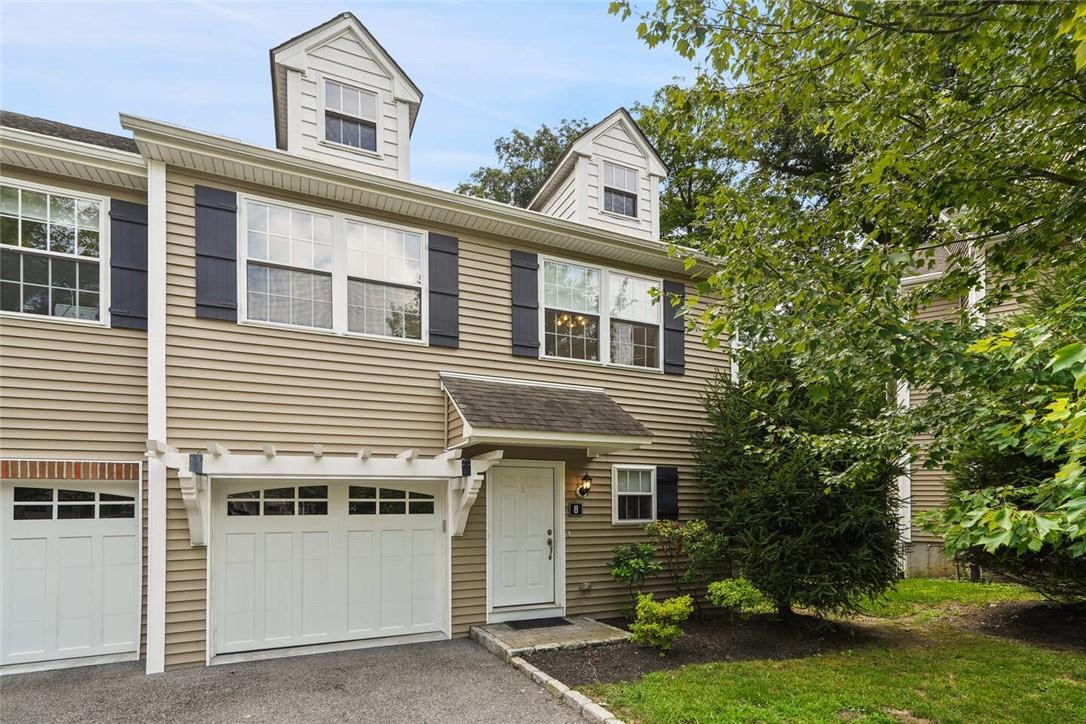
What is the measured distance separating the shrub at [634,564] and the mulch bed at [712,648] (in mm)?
643

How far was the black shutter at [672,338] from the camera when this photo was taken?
898 cm

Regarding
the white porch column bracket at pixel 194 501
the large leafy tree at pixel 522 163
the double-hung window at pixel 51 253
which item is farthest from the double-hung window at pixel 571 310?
the large leafy tree at pixel 522 163

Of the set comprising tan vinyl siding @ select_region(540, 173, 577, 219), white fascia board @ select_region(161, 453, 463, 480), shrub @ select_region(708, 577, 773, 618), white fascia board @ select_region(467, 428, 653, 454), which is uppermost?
tan vinyl siding @ select_region(540, 173, 577, 219)

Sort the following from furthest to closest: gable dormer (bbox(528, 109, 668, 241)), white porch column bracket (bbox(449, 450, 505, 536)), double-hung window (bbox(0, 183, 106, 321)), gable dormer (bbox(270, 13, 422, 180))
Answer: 1. gable dormer (bbox(528, 109, 668, 241))
2. gable dormer (bbox(270, 13, 422, 180))
3. white porch column bracket (bbox(449, 450, 505, 536))
4. double-hung window (bbox(0, 183, 106, 321))

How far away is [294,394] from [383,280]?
1.60m

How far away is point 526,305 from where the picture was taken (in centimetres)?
800

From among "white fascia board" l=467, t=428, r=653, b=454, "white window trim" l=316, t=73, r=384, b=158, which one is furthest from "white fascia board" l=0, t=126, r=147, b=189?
"white fascia board" l=467, t=428, r=653, b=454

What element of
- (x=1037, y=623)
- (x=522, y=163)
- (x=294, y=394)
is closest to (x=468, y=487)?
(x=294, y=394)

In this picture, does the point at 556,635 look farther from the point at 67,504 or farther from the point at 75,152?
the point at 75,152

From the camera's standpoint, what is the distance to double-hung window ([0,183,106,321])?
5.85 m

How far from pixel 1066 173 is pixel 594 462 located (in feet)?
18.1

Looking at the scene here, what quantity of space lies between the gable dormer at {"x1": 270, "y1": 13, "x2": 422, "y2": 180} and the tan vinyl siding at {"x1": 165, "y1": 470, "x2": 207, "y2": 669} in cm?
387

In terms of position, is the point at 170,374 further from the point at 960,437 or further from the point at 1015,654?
the point at 1015,654

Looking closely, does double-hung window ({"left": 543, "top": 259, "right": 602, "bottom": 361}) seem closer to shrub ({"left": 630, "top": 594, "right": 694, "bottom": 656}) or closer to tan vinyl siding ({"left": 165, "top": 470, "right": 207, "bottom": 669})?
shrub ({"left": 630, "top": 594, "right": 694, "bottom": 656})
